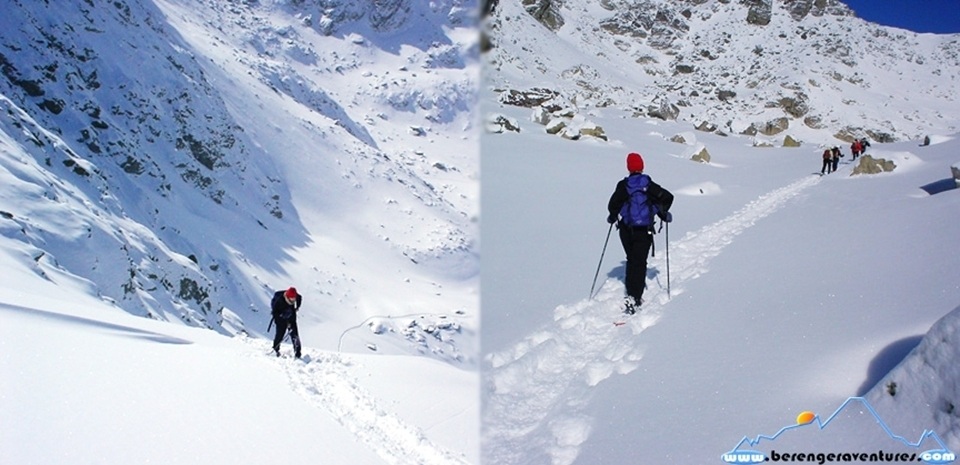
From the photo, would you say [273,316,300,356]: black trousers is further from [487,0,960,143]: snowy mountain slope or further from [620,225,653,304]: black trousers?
[487,0,960,143]: snowy mountain slope

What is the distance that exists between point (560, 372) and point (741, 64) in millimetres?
73256

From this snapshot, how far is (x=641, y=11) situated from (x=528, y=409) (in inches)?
3185

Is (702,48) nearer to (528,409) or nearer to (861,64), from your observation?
(861,64)

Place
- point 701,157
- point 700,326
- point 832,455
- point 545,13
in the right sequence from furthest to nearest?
point 545,13 < point 701,157 < point 700,326 < point 832,455

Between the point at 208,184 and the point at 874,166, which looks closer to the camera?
the point at 874,166

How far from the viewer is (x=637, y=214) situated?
181 inches

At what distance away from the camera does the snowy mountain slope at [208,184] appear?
14109mm

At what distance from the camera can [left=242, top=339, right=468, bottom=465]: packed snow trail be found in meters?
4.90

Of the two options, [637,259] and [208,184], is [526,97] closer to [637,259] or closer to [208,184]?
[208,184]

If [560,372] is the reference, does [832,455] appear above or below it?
above

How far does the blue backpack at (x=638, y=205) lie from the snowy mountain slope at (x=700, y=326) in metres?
0.61

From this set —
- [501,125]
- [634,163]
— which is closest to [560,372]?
[634,163]

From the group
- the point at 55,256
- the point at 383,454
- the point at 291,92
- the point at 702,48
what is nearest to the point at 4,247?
the point at 55,256

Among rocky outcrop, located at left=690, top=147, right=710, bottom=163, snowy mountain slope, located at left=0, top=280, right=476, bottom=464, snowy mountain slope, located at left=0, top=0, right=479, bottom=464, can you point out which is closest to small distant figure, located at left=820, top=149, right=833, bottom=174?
rocky outcrop, located at left=690, top=147, right=710, bottom=163
